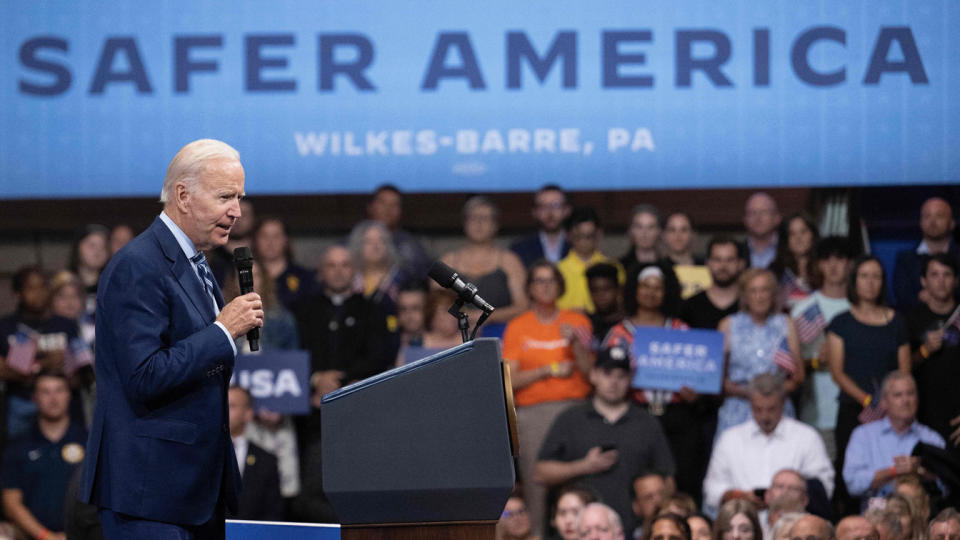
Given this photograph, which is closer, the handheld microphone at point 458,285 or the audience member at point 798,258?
the handheld microphone at point 458,285

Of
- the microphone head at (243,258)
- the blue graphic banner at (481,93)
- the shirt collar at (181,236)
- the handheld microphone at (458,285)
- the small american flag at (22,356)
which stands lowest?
the small american flag at (22,356)

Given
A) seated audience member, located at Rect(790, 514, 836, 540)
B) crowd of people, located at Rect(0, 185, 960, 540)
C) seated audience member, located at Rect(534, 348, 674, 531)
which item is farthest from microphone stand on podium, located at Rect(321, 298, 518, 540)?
seated audience member, located at Rect(534, 348, 674, 531)

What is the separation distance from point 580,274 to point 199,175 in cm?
398

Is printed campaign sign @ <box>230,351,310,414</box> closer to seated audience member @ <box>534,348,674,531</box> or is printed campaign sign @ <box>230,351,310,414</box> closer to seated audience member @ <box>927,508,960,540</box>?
seated audience member @ <box>534,348,674,531</box>

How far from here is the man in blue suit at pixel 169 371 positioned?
240 cm

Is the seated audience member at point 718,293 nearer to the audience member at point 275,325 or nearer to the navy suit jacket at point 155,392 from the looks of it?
the audience member at point 275,325

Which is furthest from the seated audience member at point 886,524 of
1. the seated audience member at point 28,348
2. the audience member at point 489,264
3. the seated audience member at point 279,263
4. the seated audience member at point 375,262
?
the seated audience member at point 28,348

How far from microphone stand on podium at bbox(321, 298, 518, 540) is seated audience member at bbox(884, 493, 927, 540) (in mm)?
3103

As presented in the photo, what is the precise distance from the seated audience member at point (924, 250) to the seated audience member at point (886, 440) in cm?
66

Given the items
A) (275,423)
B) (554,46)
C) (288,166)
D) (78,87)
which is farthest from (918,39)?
(78,87)

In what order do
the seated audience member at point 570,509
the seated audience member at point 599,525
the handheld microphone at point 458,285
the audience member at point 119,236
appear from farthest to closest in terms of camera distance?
the audience member at point 119,236 → the seated audience member at point 570,509 → the seated audience member at point 599,525 → the handheld microphone at point 458,285

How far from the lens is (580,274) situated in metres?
6.31

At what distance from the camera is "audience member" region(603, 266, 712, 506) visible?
582cm

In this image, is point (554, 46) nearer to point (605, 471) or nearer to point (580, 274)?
point (580, 274)
